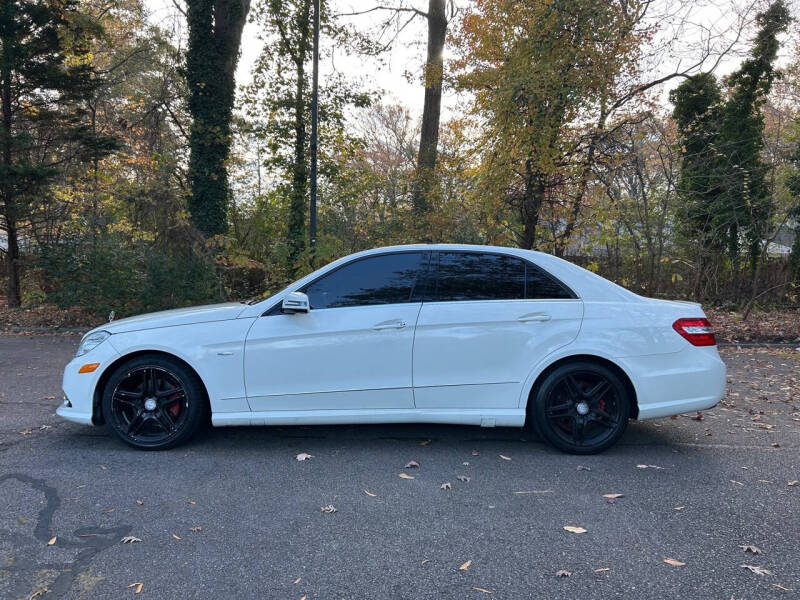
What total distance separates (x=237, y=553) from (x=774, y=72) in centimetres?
1875

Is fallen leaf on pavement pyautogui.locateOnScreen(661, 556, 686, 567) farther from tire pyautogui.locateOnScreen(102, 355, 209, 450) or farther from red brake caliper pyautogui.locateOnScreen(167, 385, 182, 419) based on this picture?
red brake caliper pyautogui.locateOnScreen(167, 385, 182, 419)

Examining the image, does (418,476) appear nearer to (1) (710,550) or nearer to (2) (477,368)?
(2) (477,368)

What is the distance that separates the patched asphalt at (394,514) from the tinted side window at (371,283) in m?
1.20

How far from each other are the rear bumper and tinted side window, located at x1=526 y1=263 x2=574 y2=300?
0.69m

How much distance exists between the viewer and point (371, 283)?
4.40 metres

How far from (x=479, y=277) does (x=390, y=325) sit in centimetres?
83

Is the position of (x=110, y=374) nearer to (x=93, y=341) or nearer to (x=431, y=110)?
(x=93, y=341)

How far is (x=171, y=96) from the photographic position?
15.2 meters

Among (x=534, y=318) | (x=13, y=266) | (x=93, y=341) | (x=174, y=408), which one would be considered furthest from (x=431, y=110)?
(x=174, y=408)

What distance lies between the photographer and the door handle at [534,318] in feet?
13.9

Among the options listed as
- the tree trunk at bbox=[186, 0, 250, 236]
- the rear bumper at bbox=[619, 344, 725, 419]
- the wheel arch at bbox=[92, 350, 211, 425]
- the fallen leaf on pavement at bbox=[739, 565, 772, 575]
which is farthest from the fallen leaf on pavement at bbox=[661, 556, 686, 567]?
the tree trunk at bbox=[186, 0, 250, 236]

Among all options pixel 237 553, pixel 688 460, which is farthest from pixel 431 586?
pixel 688 460

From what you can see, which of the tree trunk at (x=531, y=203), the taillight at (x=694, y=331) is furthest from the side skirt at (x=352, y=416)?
the tree trunk at (x=531, y=203)

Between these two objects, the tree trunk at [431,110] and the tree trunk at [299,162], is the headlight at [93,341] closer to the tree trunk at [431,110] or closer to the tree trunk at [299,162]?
the tree trunk at [299,162]
